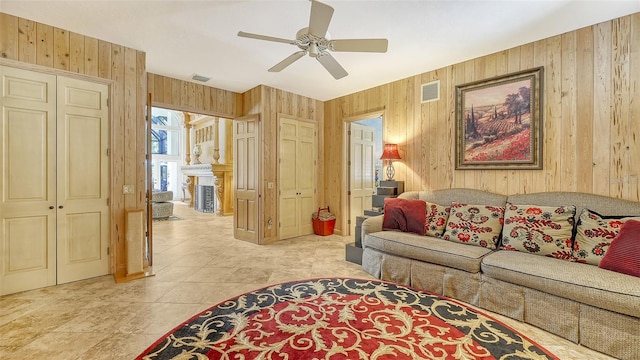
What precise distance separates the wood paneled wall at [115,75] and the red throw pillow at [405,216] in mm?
3168

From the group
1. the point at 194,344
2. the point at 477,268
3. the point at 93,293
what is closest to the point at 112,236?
the point at 93,293

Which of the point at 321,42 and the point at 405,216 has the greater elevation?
the point at 321,42

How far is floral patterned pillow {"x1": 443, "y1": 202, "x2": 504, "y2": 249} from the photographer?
9.39 feet

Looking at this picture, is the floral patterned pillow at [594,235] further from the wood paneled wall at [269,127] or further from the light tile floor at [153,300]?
the wood paneled wall at [269,127]

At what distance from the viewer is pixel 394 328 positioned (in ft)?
6.91

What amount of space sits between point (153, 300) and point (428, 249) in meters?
2.76

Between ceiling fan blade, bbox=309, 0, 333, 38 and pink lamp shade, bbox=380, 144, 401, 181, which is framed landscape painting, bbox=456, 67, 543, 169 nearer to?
pink lamp shade, bbox=380, 144, 401, 181

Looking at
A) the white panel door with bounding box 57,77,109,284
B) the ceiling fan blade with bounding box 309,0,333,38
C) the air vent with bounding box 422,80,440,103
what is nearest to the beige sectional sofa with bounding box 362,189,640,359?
the air vent with bounding box 422,80,440,103

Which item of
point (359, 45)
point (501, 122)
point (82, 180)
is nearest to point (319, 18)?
point (359, 45)

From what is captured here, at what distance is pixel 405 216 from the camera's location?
3.40 meters

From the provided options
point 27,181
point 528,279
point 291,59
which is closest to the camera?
point 528,279

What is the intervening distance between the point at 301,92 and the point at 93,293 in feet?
13.5

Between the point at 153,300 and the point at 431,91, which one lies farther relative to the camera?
the point at 431,91

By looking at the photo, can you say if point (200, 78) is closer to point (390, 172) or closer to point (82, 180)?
point (82, 180)
